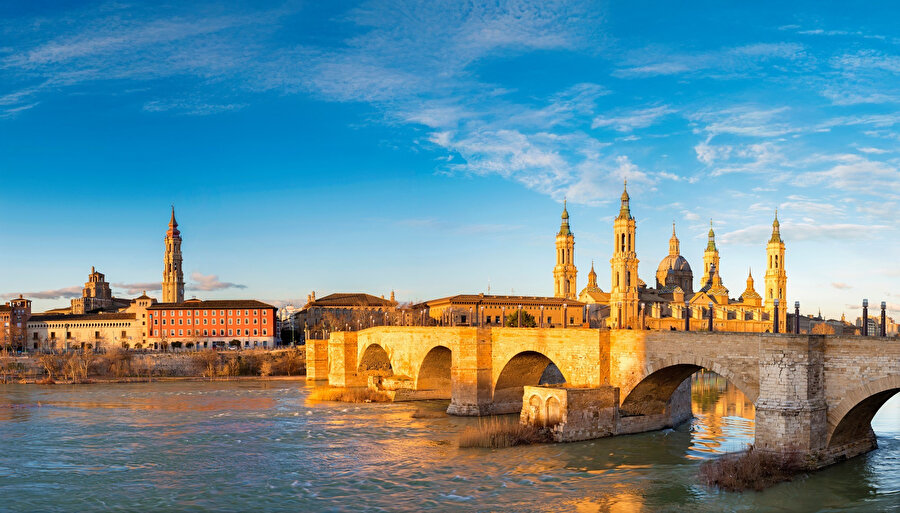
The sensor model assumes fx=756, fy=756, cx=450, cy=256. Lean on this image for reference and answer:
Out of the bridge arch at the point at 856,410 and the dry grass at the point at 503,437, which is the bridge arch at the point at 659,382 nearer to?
the bridge arch at the point at 856,410

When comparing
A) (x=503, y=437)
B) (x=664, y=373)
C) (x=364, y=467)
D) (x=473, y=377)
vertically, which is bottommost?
(x=364, y=467)

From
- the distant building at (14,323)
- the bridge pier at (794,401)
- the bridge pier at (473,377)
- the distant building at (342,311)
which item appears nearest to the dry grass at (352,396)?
the bridge pier at (473,377)

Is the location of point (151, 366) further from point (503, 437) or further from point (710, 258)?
point (710, 258)

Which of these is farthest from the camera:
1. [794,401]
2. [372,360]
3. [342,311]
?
[342,311]

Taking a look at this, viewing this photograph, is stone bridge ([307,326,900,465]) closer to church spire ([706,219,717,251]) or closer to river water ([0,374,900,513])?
river water ([0,374,900,513])

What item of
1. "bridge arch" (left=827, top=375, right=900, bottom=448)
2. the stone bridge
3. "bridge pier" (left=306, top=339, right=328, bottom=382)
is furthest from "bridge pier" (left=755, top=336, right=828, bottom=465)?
"bridge pier" (left=306, top=339, right=328, bottom=382)

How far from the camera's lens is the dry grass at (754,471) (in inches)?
1011

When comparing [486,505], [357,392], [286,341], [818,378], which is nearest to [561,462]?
[486,505]

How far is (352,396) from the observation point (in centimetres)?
5359

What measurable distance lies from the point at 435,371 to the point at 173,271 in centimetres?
10585

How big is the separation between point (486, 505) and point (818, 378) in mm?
12727

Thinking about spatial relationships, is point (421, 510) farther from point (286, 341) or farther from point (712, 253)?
point (712, 253)

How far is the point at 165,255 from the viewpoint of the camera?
147 meters

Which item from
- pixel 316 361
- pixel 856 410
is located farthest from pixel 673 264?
pixel 856 410
